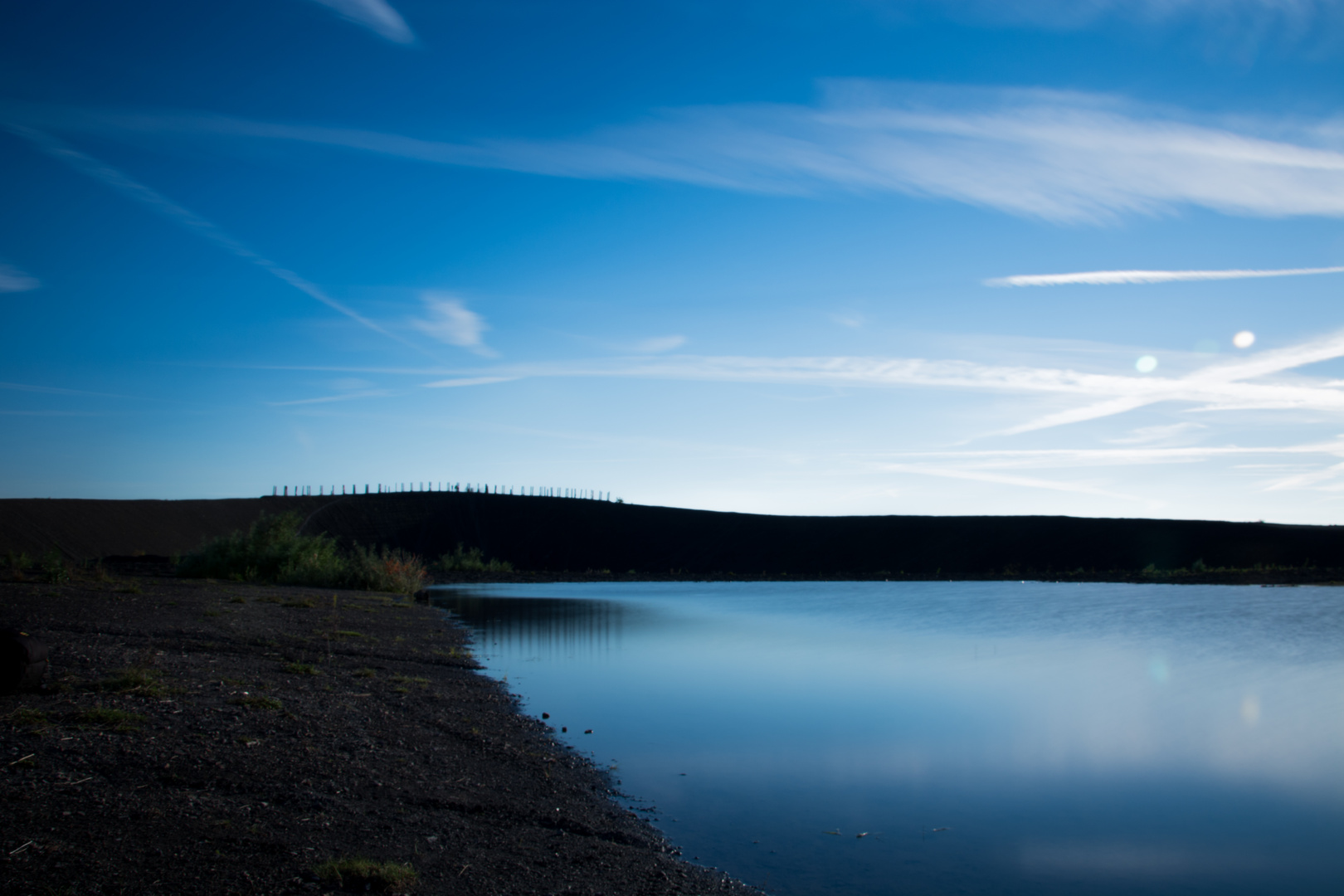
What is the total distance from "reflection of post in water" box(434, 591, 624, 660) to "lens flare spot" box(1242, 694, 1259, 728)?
12296 mm

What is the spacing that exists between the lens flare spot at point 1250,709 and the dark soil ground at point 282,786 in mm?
9674

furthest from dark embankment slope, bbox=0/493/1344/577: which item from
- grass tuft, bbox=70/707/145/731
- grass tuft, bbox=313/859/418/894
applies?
grass tuft, bbox=313/859/418/894

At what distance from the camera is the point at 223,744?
7922 mm

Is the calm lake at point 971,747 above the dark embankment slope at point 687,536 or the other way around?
the other way around

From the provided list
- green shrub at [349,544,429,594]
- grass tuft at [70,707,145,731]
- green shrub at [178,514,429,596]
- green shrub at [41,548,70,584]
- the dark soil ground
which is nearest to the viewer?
the dark soil ground

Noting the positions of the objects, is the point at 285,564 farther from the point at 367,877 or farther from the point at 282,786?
the point at 367,877

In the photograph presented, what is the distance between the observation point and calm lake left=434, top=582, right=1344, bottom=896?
7004 mm

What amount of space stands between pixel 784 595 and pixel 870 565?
99.3 feet

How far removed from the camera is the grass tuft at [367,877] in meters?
5.21

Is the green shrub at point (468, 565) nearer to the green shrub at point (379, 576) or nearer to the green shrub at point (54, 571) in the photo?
the green shrub at point (379, 576)

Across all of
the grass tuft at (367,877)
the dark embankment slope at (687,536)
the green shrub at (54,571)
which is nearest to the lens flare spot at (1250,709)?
the grass tuft at (367,877)

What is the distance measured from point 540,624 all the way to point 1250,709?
18.5 meters

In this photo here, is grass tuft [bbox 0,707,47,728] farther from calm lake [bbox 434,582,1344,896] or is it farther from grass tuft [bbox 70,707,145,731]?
calm lake [bbox 434,582,1344,896]

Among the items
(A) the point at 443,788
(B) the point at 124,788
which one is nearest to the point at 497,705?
(A) the point at 443,788
